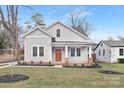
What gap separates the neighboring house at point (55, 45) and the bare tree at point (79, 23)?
582 inches

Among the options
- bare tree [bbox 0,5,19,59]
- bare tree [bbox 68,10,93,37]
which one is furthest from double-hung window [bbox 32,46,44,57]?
bare tree [bbox 68,10,93,37]

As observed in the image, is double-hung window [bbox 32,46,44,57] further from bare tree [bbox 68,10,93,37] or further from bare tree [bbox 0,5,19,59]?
bare tree [bbox 68,10,93,37]

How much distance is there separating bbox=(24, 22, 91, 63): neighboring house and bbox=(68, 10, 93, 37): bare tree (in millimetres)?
14772

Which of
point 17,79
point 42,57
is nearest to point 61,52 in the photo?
point 42,57

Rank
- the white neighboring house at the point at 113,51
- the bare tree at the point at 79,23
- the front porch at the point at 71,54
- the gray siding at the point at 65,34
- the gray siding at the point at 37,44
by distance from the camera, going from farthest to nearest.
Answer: the bare tree at the point at 79,23 → the white neighboring house at the point at 113,51 → the gray siding at the point at 65,34 → the front porch at the point at 71,54 → the gray siding at the point at 37,44

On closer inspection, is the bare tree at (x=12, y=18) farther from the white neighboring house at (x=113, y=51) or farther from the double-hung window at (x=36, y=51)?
the white neighboring house at (x=113, y=51)

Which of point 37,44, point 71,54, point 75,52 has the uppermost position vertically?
point 37,44

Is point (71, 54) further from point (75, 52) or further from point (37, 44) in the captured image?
point (37, 44)

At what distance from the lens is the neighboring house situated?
2091 centimetres

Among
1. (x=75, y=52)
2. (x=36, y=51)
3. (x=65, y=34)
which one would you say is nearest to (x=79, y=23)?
(x=65, y=34)

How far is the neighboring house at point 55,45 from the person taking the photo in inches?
823

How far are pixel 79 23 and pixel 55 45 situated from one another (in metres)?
19.0

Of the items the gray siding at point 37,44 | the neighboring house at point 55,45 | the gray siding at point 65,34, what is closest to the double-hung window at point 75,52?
the neighboring house at point 55,45

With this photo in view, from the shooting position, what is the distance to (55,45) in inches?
837
